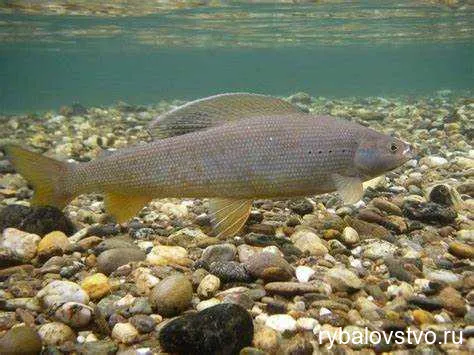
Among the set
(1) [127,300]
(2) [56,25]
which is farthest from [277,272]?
(2) [56,25]

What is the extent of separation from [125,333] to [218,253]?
1.34 meters

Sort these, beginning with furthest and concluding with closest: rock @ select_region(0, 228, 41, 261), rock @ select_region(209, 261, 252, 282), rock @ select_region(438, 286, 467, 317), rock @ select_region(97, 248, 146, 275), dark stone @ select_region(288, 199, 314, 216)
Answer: dark stone @ select_region(288, 199, 314, 216)
rock @ select_region(0, 228, 41, 261)
rock @ select_region(97, 248, 146, 275)
rock @ select_region(209, 261, 252, 282)
rock @ select_region(438, 286, 467, 317)

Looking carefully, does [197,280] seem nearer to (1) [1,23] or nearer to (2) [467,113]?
(2) [467,113]

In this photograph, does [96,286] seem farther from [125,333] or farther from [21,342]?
[21,342]

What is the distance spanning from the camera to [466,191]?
636cm

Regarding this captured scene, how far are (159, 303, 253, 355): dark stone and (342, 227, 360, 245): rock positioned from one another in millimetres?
2091

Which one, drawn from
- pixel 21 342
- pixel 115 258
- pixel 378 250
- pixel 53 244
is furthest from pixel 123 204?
pixel 378 250

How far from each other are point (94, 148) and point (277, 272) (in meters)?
7.38

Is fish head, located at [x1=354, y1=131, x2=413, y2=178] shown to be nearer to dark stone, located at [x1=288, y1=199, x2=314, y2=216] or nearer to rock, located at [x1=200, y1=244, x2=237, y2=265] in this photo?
dark stone, located at [x1=288, y1=199, x2=314, y2=216]

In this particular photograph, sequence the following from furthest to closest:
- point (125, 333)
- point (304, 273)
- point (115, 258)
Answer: point (115, 258) → point (304, 273) → point (125, 333)

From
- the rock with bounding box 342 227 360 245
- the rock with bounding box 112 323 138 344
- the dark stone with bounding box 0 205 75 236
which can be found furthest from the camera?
the dark stone with bounding box 0 205 75 236

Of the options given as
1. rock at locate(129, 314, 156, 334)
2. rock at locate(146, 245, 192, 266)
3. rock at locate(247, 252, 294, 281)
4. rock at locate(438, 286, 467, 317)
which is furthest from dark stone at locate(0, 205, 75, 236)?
rock at locate(438, 286, 467, 317)

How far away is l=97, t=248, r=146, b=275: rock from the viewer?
4.14 meters

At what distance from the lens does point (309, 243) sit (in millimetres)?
4535
